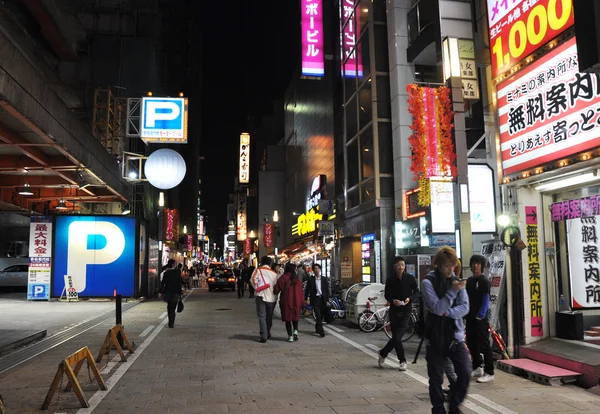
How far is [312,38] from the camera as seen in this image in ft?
85.1

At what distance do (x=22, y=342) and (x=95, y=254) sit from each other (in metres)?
12.8

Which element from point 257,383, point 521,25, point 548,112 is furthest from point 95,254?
point 548,112

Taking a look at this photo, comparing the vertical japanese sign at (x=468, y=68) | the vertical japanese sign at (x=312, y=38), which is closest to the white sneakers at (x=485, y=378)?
the vertical japanese sign at (x=468, y=68)

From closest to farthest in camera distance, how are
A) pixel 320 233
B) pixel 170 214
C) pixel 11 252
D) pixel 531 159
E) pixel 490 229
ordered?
pixel 531 159 < pixel 490 229 < pixel 320 233 < pixel 11 252 < pixel 170 214

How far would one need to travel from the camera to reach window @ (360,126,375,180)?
21.3 meters

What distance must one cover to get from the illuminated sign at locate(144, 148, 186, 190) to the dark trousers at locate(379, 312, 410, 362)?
10.5 meters

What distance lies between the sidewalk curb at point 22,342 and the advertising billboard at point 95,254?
36.6 feet

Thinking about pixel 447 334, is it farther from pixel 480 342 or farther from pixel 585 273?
pixel 585 273

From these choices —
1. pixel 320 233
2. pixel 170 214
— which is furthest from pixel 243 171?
pixel 320 233

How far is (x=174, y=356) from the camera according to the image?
9.37 m

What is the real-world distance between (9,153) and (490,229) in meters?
13.4

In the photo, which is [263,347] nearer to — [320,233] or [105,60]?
[320,233]

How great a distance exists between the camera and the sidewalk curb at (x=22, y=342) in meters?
9.59

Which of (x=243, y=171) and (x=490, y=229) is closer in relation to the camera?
(x=490, y=229)
